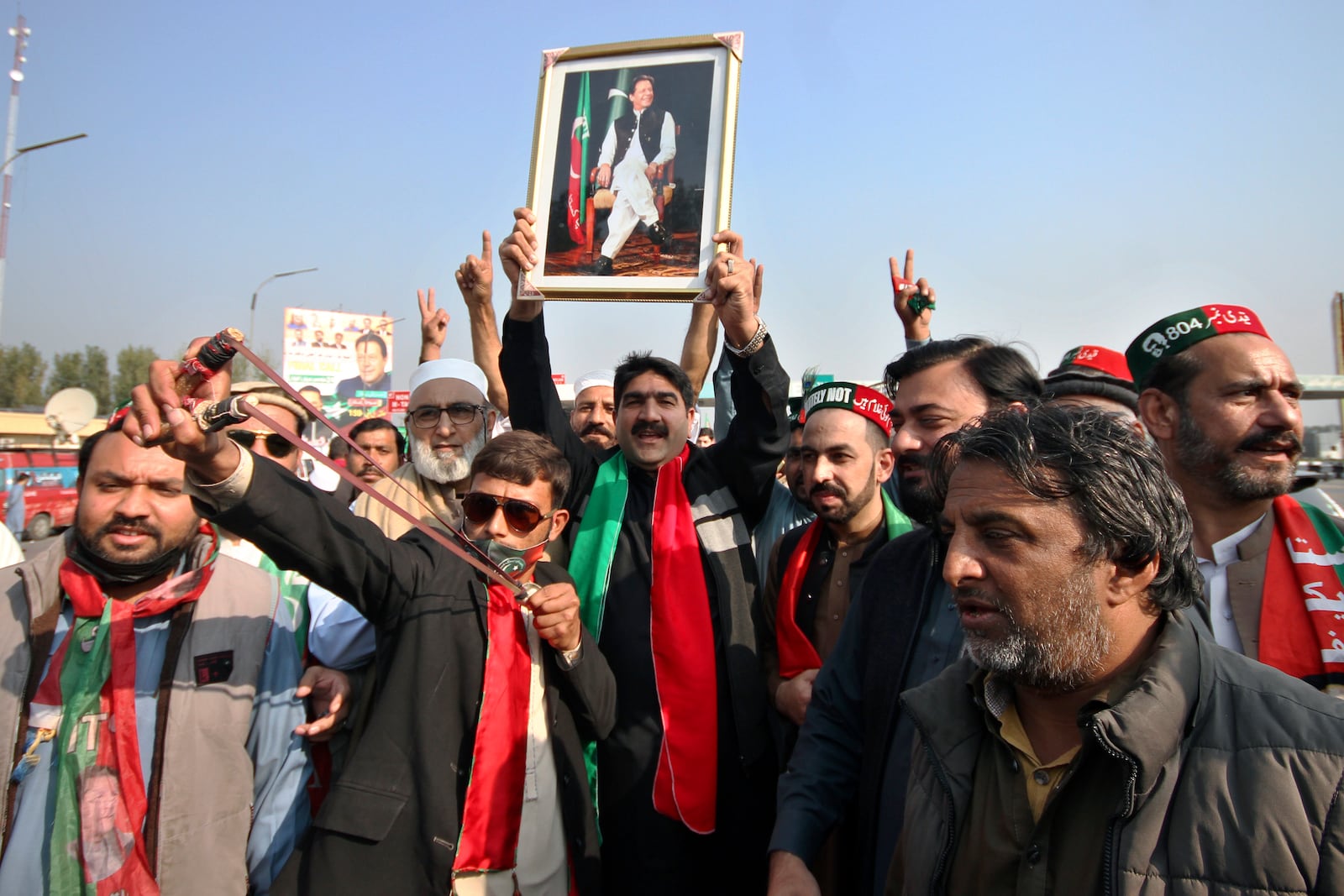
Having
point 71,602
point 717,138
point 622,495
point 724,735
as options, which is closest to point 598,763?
point 724,735

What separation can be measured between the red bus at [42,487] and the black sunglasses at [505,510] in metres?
19.4

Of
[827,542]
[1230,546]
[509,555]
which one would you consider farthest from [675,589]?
[1230,546]

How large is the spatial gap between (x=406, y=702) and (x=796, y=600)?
1.43 m

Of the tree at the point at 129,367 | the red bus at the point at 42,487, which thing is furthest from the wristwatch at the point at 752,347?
the tree at the point at 129,367

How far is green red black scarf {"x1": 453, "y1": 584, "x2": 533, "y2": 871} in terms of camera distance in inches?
88.1

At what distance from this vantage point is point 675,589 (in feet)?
9.89

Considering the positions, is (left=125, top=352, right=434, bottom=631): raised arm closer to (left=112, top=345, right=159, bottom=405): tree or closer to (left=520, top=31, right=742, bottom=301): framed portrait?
(left=520, top=31, right=742, bottom=301): framed portrait

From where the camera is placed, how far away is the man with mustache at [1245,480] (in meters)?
2.28

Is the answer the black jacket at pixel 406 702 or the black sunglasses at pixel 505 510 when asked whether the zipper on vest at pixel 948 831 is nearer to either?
the black jacket at pixel 406 702

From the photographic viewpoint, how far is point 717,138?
3.31 m

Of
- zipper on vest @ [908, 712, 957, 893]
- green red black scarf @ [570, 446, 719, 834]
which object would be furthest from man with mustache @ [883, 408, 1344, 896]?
green red black scarf @ [570, 446, 719, 834]

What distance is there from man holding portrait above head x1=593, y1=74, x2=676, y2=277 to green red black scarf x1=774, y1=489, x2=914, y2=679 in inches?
51.6

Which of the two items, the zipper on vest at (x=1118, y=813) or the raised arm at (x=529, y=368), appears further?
the raised arm at (x=529, y=368)

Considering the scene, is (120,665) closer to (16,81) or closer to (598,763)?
(598,763)
